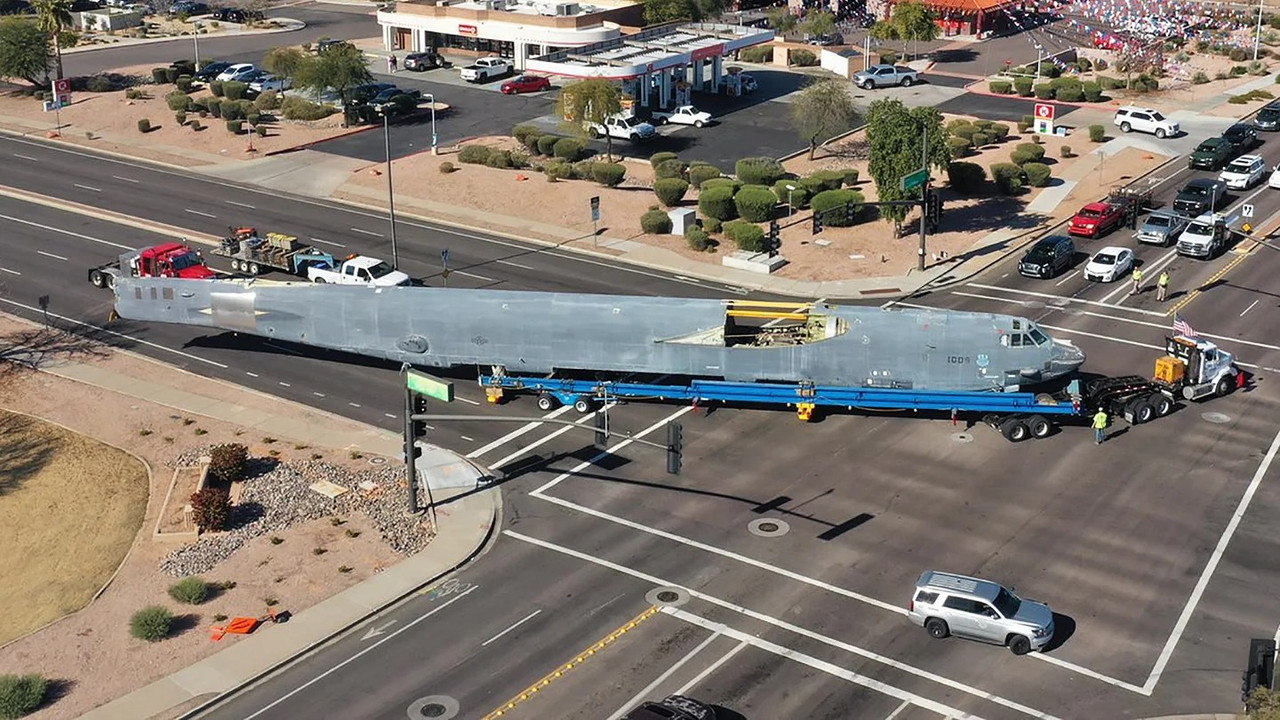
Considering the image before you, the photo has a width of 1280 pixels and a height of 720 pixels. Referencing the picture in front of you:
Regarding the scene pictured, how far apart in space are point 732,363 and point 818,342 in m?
3.29

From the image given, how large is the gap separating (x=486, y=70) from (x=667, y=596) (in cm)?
7837

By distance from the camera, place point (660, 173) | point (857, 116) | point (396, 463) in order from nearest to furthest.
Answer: point (396, 463), point (660, 173), point (857, 116)

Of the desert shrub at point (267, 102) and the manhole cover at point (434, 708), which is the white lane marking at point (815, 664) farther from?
the desert shrub at point (267, 102)

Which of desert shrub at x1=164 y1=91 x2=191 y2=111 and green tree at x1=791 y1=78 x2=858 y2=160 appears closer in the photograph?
green tree at x1=791 y1=78 x2=858 y2=160

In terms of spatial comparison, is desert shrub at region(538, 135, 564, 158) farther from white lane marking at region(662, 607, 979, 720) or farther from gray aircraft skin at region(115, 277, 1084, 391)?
white lane marking at region(662, 607, 979, 720)

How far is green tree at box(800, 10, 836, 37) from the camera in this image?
122062mm

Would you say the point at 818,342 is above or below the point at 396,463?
above

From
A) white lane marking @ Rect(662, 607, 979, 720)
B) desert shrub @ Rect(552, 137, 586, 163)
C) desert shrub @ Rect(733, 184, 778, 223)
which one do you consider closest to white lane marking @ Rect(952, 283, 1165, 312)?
desert shrub @ Rect(733, 184, 778, 223)

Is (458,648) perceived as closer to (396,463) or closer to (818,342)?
(396,463)

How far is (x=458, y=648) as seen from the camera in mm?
37406

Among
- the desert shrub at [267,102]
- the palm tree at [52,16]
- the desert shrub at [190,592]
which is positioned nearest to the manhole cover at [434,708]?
the desert shrub at [190,592]

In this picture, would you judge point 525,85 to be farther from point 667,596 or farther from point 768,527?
point 667,596

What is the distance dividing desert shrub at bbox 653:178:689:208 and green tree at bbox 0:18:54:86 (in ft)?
187

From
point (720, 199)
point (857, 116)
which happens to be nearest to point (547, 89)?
point (857, 116)
